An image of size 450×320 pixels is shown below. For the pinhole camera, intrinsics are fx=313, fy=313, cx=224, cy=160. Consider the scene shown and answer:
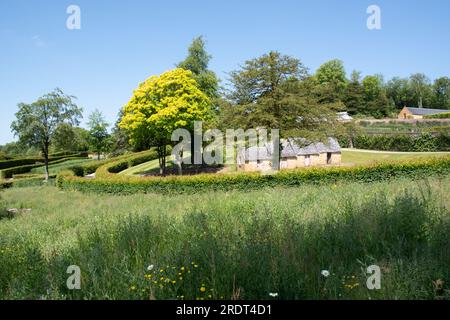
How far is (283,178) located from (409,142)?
35644 millimetres

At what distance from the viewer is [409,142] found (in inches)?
1811

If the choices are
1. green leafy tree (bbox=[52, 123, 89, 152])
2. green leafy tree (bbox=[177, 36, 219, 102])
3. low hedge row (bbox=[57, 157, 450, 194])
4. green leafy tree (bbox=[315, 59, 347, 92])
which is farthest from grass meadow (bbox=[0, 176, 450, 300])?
green leafy tree (bbox=[315, 59, 347, 92])

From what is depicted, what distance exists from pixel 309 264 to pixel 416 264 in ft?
3.87

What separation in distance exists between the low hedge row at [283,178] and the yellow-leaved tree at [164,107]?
8730 mm

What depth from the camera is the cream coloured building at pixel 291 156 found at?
32094mm

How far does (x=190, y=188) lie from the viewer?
20031mm

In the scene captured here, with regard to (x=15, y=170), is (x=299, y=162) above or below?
above

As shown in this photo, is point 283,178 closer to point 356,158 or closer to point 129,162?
point 356,158

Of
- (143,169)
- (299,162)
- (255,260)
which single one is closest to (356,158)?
(299,162)

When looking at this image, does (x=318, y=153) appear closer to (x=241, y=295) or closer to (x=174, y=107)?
(x=174, y=107)

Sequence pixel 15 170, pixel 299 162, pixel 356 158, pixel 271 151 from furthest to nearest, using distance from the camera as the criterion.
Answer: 1. pixel 15 170
2. pixel 356 158
3. pixel 299 162
4. pixel 271 151
